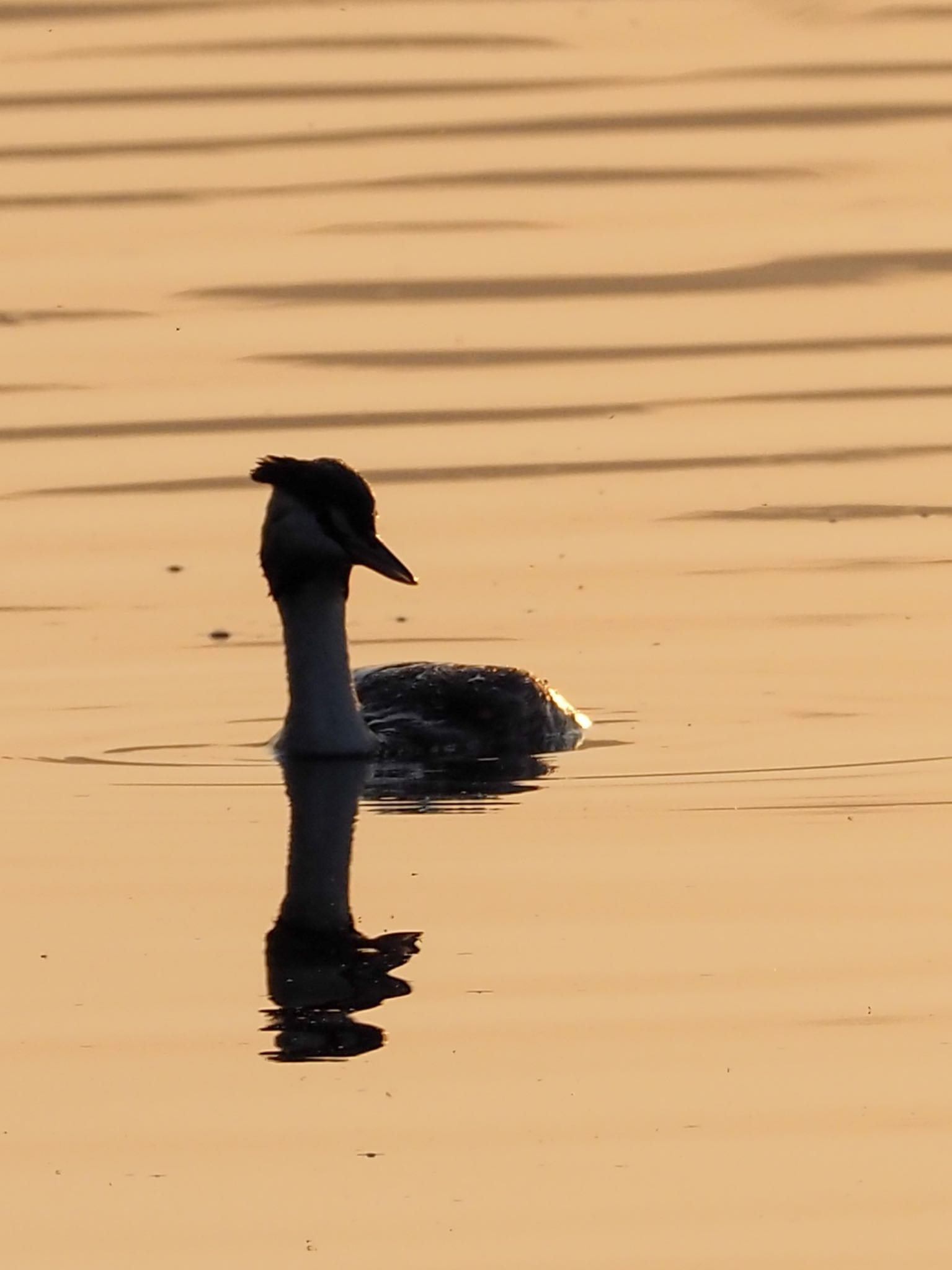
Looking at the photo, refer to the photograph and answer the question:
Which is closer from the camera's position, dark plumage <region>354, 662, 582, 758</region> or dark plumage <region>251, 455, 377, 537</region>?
dark plumage <region>354, 662, 582, 758</region>

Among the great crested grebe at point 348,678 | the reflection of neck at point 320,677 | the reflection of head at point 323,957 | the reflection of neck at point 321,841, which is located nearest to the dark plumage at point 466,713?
the great crested grebe at point 348,678

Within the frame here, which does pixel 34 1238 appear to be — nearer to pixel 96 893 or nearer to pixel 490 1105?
pixel 490 1105

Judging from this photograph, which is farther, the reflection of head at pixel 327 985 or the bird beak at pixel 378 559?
the bird beak at pixel 378 559

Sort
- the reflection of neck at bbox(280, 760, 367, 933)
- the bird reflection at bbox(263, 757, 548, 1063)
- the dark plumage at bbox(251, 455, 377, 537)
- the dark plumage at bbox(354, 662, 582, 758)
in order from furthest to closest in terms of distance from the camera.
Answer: the dark plumage at bbox(251, 455, 377, 537)
the dark plumage at bbox(354, 662, 582, 758)
the reflection of neck at bbox(280, 760, 367, 933)
the bird reflection at bbox(263, 757, 548, 1063)

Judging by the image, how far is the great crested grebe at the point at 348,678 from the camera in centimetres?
1343

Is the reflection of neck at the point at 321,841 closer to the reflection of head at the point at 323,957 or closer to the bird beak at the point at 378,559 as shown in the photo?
the reflection of head at the point at 323,957

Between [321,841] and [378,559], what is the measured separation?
6.08 feet

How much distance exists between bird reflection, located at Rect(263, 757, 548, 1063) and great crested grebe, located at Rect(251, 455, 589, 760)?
111 millimetres

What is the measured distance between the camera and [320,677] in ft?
44.4

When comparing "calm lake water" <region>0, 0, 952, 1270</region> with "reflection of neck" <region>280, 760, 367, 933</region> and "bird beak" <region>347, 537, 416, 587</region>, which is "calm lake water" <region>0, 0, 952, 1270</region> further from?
"bird beak" <region>347, 537, 416, 587</region>

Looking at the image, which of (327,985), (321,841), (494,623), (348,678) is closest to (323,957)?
(327,985)

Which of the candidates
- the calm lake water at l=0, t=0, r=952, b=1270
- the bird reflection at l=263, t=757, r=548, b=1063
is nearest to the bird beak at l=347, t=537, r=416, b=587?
the bird reflection at l=263, t=757, r=548, b=1063

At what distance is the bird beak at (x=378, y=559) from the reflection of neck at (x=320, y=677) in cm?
18

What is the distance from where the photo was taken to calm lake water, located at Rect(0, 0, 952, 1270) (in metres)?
8.44
